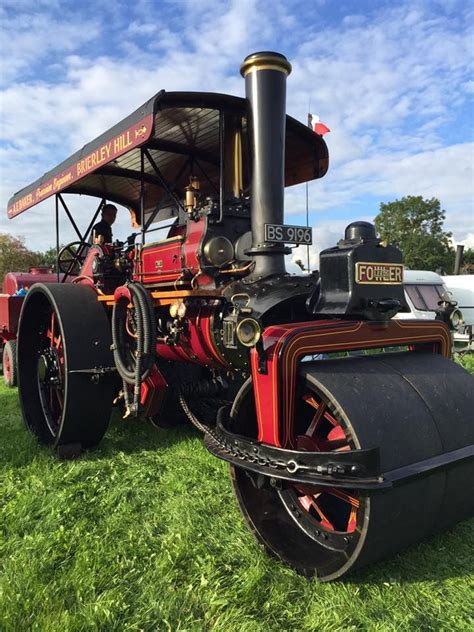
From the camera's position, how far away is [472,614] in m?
2.02

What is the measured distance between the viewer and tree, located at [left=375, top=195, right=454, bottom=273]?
116 ft

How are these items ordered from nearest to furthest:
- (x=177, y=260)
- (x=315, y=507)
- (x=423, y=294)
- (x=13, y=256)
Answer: (x=315, y=507) < (x=177, y=260) < (x=423, y=294) < (x=13, y=256)

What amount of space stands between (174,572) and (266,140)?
2302 millimetres

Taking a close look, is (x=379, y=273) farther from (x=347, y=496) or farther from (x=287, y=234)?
(x=347, y=496)

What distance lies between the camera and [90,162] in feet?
12.2

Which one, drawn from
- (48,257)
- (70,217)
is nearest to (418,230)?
(48,257)

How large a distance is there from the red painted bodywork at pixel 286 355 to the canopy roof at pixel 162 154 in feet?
4.77

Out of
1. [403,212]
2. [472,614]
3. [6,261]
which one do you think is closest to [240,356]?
[472,614]

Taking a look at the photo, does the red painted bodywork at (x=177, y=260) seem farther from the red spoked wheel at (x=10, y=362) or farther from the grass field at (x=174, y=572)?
the red spoked wheel at (x=10, y=362)

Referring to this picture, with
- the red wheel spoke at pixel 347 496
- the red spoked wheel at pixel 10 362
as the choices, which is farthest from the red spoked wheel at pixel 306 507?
the red spoked wheel at pixel 10 362

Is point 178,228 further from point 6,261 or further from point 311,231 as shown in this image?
point 6,261

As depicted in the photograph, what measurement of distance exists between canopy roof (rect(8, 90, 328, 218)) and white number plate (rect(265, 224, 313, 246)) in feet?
2.70

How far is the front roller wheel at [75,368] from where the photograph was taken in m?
3.68

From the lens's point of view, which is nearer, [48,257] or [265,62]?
[265,62]
